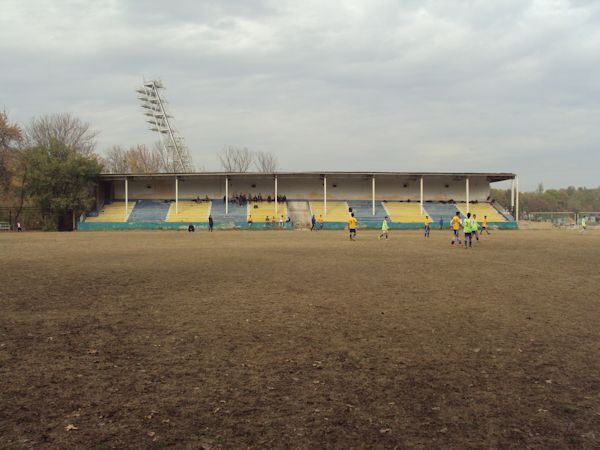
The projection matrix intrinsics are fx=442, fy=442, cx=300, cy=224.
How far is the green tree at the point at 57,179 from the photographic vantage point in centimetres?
4319

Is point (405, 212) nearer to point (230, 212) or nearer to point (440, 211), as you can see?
point (440, 211)

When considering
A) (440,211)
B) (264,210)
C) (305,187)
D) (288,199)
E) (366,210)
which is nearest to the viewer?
(264,210)

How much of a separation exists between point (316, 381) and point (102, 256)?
45.7 ft

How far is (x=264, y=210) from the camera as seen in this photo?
48.9 m

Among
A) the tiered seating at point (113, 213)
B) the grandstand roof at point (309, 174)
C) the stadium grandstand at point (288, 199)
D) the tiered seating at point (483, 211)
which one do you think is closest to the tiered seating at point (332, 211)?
the stadium grandstand at point (288, 199)

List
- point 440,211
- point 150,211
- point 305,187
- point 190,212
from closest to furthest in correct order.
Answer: point 190,212 → point 150,211 → point 440,211 → point 305,187

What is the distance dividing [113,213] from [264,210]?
53.4 ft

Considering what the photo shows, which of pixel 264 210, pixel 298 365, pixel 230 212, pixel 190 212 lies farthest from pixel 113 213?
pixel 298 365

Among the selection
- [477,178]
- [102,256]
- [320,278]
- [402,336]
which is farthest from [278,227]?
[402,336]

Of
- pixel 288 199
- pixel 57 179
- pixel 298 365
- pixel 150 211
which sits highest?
pixel 57 179

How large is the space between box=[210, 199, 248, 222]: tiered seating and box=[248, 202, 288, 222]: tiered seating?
2.79 ft

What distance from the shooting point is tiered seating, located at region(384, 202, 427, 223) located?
47.1m

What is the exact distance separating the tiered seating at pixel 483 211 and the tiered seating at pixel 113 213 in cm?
3772

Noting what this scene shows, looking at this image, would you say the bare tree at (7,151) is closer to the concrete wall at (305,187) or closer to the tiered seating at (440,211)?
the concrete wall at (305,187)
